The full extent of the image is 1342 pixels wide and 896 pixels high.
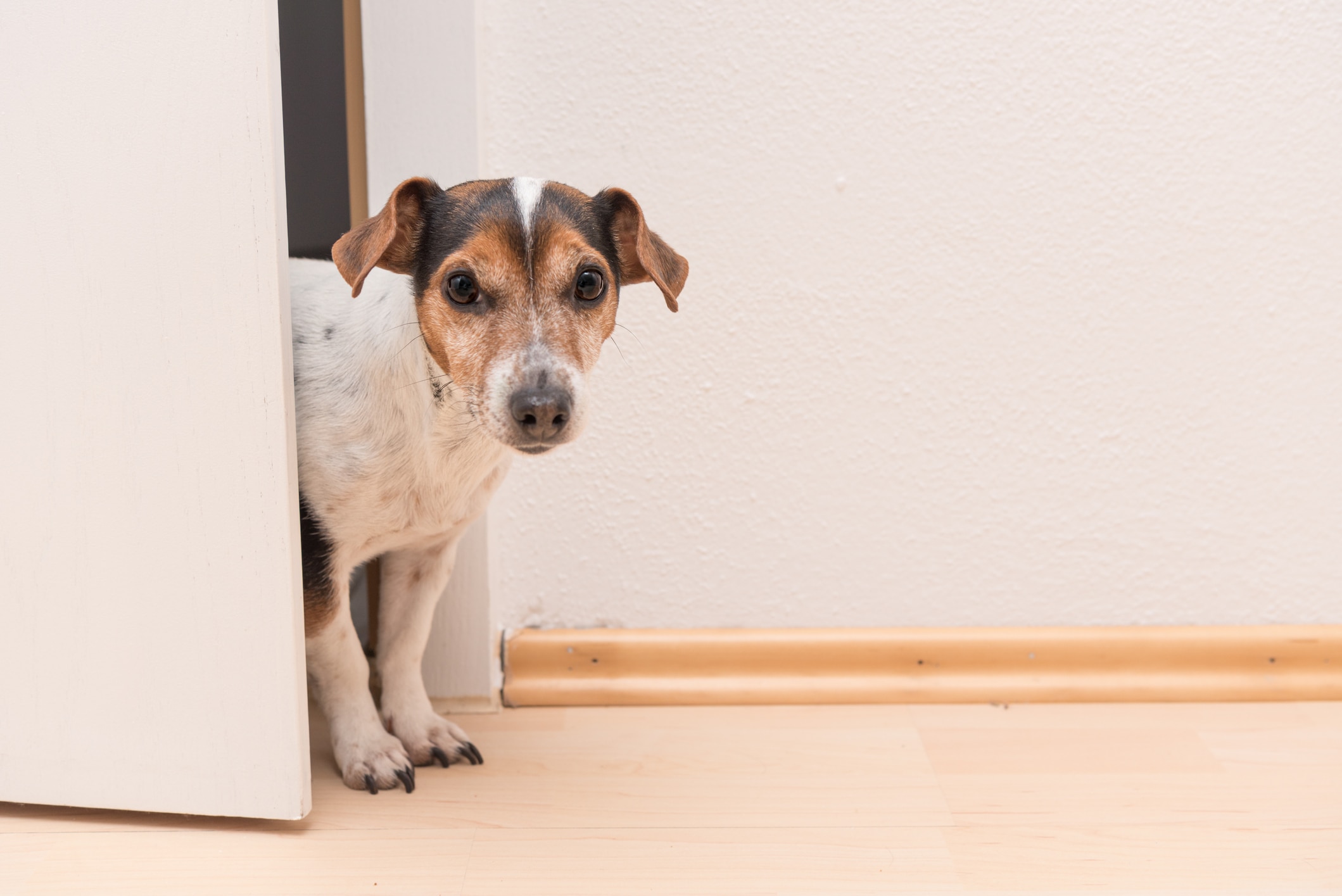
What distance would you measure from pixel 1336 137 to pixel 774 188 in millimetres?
910

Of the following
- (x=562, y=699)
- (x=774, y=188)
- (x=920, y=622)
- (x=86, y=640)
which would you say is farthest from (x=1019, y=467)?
(x=86, y=640)

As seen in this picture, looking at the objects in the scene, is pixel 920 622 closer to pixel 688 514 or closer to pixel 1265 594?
pixel 688 514

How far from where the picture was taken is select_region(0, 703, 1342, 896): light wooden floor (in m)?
1.11

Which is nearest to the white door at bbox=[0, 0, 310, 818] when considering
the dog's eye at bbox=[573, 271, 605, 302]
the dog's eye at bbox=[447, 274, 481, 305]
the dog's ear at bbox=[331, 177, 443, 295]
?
the dog's ear at bbox=[331, 177, 443, 295]

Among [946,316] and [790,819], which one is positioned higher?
[946,316]

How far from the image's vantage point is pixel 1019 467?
1.60m

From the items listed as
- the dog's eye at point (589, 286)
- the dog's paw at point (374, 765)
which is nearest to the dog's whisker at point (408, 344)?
the dog's eye at point (589, 286)

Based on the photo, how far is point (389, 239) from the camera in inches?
43.1

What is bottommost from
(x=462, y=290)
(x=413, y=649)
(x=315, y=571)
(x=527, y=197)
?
(x=413, y=649)

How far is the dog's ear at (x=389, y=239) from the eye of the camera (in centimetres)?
110

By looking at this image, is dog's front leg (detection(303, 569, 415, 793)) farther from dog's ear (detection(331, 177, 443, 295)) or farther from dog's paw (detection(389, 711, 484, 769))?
dog's ear (detection(331, 177, 443, 295))

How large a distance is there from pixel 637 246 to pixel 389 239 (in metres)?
0.30

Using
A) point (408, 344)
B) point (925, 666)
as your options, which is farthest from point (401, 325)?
point (925, 666)

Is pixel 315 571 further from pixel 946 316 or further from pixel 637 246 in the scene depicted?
pixel 946 316
